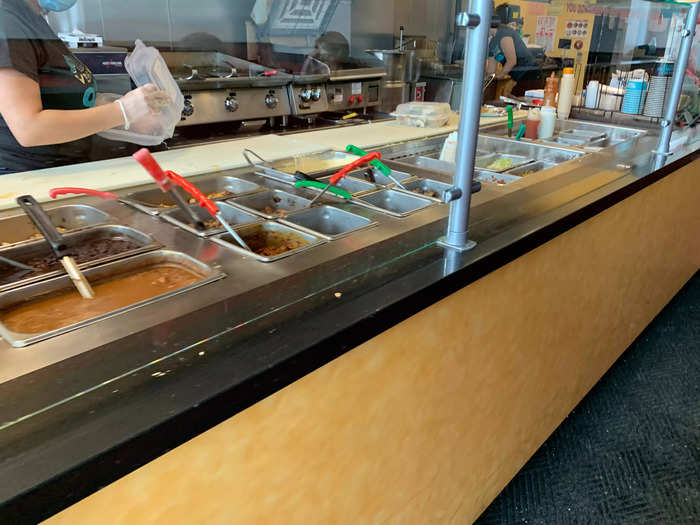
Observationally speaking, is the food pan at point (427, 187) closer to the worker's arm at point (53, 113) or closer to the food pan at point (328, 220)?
the food pan at point (328, 220)

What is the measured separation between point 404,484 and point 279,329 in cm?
54

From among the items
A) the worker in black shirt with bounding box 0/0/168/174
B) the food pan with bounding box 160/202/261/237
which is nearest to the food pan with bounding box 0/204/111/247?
the food pan with bounding box 160/202/261/237

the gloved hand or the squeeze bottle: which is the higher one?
the gloved hand

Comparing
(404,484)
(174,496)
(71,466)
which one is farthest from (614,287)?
(71,466)

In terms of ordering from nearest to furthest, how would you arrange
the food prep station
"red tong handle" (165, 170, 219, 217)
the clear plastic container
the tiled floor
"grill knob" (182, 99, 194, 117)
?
1. the food prep station
2. "red tong handle" (165, 170, 219, 217)
3. the tiled floor
4. the clear plastic container
5. "grill knob" (182, 99, 194, 117)

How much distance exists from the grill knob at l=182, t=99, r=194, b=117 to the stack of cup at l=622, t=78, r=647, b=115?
7.03 feet

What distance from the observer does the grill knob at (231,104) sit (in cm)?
290

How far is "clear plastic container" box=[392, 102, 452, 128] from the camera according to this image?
88.2 inches

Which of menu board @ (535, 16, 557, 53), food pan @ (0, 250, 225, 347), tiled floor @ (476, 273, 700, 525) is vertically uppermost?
menu board @ (535, 16, 557, 53)

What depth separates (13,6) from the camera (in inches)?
42.1

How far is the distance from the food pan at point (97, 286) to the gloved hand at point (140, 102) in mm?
739

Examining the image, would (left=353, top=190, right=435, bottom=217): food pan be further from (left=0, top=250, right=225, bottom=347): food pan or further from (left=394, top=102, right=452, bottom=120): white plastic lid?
(left=394, top=102, right=452, bottom=120): white plastic lid

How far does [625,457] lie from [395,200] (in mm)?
1165

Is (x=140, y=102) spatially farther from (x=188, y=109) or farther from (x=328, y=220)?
(x=188, y=109)
